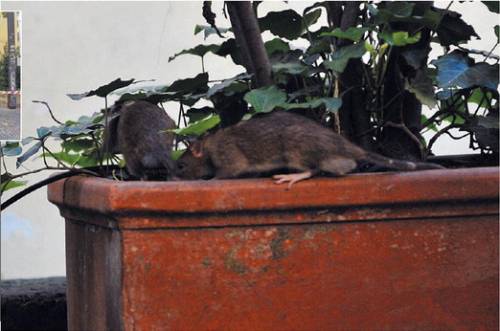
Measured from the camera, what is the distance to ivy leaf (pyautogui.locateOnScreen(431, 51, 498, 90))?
101 inches

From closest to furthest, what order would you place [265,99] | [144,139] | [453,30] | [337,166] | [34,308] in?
[337,166]
[265,99]
[453,30]
[144,139]
[34,308]

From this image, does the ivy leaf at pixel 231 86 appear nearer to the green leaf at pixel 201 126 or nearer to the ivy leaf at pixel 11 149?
the green leaf at pixel 201 126

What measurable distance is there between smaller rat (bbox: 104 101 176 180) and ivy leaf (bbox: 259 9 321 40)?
42 centimetres

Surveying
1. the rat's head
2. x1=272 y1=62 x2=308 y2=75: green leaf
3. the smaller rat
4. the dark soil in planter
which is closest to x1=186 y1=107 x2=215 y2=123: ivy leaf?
the smaller rat

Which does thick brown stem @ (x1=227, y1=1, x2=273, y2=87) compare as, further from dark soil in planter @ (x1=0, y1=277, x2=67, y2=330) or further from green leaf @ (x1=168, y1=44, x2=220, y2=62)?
dark soil in planter @ (x1=0, y1=277, x2=67, y2=330)

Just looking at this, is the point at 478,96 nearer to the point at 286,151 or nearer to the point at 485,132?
the point at 485,132

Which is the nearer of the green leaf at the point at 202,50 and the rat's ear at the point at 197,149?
the rat's ear at the point at 197,149

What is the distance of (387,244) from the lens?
2.31 m

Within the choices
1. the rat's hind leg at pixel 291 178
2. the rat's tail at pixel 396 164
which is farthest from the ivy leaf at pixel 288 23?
the rat's hind leg at pixel 291 178

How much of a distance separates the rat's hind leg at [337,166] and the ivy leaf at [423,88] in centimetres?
29

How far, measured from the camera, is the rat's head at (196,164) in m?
2.69

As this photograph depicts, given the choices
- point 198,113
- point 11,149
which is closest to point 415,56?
point 198,113

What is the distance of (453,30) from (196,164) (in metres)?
0.80

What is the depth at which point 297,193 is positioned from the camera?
7.37ft
